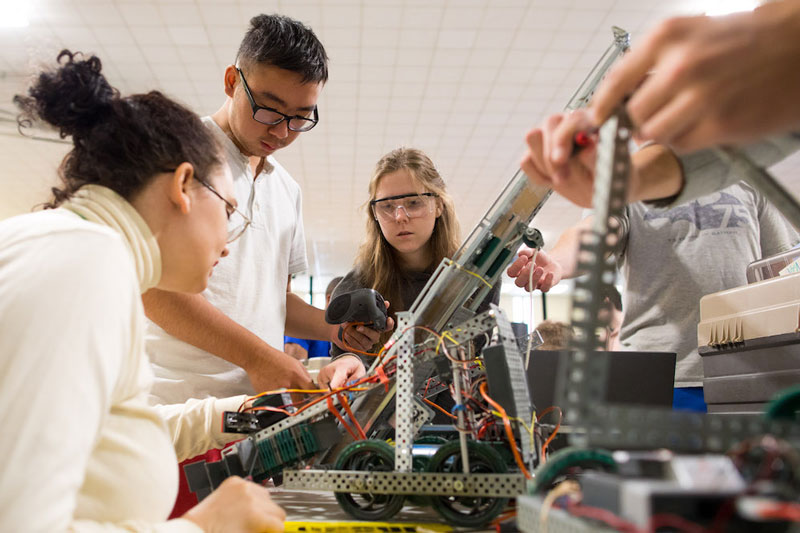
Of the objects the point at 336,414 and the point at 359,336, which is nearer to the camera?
the point at 336,414

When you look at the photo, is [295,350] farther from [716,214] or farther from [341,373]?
[716,214]

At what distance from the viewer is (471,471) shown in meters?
1.23

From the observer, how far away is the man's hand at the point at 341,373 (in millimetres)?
1641

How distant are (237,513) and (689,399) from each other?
1.72 metres

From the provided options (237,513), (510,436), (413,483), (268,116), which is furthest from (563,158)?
(268,116)

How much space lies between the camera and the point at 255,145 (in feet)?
7.09

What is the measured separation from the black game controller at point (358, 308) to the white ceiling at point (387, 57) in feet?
8.46

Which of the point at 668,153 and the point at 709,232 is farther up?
the point at 709,232

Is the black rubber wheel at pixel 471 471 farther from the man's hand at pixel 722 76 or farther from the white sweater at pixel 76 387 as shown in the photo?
the man's hand at pixel 722 76

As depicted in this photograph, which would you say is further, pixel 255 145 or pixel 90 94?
pixel 255 145

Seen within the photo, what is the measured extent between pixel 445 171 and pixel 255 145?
609 centimetres

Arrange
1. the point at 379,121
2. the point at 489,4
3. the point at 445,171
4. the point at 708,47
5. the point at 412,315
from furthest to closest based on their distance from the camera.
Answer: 1. the point at 445,171
2. the point at 379,121
3. the point at 489,4
4. the point at 412,315
5. the point at 708,47

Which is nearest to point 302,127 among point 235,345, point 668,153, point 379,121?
point 235,345

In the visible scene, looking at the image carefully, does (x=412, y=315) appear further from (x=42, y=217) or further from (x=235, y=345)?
(x=42, y=217)
